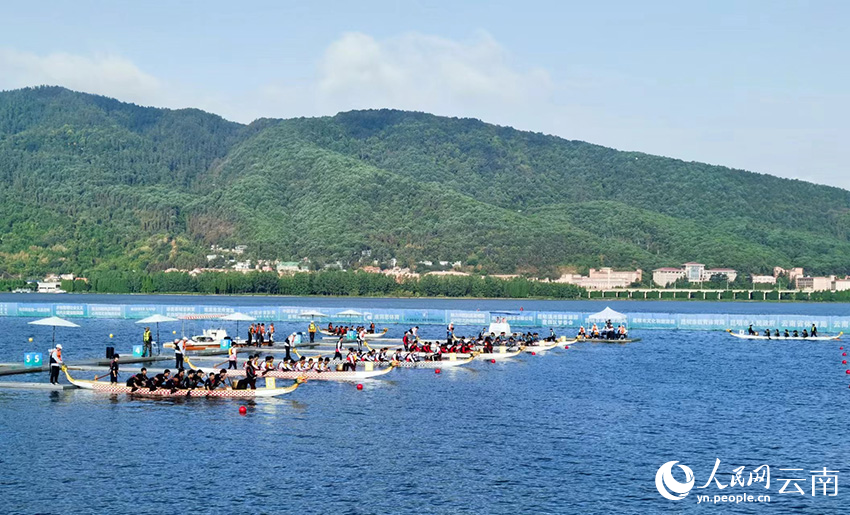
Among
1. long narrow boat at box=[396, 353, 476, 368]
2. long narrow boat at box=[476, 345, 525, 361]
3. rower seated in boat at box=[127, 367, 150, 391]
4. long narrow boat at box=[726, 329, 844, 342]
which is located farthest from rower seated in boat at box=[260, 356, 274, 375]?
long narrow boat at box=[726, 329, 844, 342]

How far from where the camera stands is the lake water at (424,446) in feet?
129

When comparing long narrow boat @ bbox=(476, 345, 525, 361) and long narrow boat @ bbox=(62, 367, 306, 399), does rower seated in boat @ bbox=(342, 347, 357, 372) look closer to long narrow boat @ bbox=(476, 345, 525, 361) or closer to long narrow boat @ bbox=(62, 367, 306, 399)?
long narrow boat @ bbox=(62, 367, 306, 399)

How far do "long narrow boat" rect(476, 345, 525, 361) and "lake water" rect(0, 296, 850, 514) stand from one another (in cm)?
1559

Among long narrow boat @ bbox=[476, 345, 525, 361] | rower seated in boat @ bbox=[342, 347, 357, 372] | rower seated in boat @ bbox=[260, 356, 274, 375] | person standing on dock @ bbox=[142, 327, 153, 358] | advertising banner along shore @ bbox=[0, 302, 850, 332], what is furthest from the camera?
advertising banner along shore @ bbox=[0, 302, 850, 332]

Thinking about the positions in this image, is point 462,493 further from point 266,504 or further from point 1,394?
point 1,394

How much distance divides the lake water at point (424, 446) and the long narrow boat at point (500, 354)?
15.6 metres

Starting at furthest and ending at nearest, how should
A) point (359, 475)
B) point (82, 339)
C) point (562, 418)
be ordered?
1. point (82, 339)
2. point (562, 418)
3. point (359, 475)

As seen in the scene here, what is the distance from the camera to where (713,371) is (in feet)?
298

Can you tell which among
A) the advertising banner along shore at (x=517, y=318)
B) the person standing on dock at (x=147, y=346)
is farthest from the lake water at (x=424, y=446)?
the advertising banner along shore at (x=517, y=318)

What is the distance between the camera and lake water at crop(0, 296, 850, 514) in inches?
1553

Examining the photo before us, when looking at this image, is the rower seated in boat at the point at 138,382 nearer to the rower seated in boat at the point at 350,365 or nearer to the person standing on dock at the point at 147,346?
the rower seated in boat at the point at 350,365

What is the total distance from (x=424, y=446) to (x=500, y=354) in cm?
4819

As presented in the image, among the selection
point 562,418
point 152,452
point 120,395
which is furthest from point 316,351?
point 152,452

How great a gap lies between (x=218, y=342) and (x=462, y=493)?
59912 mm
